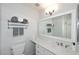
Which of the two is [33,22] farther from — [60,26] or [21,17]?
[60,26]

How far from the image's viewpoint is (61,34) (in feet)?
4.48

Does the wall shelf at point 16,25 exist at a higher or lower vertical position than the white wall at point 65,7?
lower

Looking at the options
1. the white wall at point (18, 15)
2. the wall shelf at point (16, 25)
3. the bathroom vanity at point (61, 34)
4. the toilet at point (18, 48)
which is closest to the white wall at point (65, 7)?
the bathroom vanity at point (61, 34)

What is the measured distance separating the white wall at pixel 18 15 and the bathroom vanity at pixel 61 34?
17 cm

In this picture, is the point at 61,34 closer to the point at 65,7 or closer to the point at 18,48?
the point at 65,7

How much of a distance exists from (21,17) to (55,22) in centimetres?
70

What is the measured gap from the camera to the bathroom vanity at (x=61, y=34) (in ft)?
3.52

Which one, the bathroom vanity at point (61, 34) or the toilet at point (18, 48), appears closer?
the bathroom vanity at point (61, 34)

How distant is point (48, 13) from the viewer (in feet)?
5.68

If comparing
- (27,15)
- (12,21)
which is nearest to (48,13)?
(27,15)

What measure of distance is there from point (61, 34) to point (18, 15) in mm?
854

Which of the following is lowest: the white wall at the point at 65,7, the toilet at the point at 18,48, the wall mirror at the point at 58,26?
the toilet at the point at 18,48

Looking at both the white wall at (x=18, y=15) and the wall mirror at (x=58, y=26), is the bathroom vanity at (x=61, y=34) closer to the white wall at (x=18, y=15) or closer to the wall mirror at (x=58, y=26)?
the wall mirror at (x=58, y=26)

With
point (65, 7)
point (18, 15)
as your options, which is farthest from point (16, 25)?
point (65, 7)
